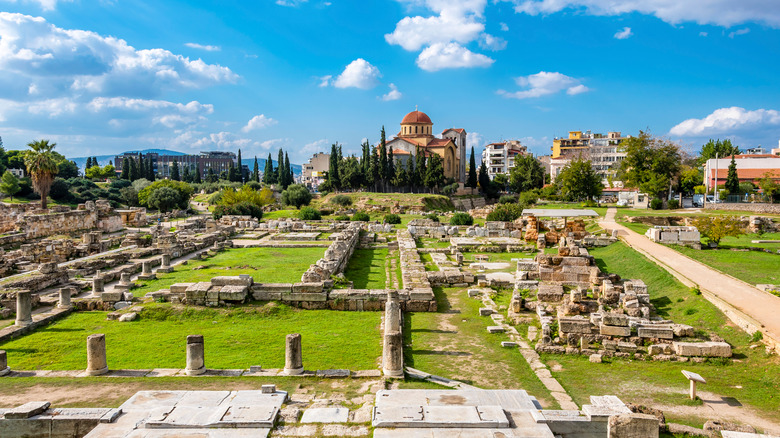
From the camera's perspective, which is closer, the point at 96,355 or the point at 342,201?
the point at 96,355

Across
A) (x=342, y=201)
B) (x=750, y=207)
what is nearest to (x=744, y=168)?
(x=750, y=207)

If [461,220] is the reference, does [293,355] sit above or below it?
below

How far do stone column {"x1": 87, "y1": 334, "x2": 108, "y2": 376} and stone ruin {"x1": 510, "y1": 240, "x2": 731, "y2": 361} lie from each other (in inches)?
344

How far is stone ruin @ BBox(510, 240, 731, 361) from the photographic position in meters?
9.95

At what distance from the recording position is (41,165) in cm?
4062

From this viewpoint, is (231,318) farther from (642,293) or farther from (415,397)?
(642,293)

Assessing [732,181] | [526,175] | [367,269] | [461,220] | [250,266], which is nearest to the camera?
[250,266]

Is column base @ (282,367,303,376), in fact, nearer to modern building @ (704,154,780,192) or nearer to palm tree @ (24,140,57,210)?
palm tree @ (24,140,57,210)

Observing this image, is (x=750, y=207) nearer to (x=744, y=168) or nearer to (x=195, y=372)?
(x=744, y=168)

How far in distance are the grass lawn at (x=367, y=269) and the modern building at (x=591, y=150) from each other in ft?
186

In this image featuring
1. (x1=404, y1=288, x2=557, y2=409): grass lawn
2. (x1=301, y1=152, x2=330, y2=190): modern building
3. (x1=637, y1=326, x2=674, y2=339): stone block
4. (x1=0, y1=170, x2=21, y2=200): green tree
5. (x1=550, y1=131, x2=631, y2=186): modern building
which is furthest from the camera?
(x1=301, y1=152, x2=330, y2=190): modern building

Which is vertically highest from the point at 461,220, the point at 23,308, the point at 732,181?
the point at 732,181

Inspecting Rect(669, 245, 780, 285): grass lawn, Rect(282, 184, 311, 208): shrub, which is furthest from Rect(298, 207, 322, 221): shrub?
Rect(669, 245, 780, 285): grass lawn

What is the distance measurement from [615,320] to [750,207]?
36665 millimetres
